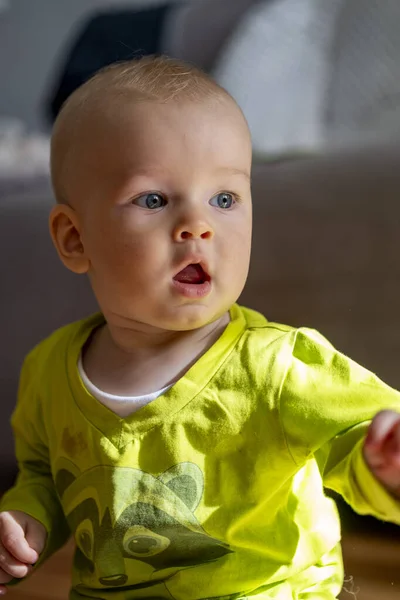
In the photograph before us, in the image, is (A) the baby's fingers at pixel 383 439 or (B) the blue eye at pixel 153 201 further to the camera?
(B) the blue eye at pixel 153 201

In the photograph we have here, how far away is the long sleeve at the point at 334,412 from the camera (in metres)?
0.52

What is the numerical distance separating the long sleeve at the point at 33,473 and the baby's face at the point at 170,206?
194 millimetres

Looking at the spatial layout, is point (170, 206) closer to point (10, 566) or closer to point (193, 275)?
point (193, 275)

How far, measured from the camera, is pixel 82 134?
2.04ft

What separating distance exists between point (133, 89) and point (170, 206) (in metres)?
0.10

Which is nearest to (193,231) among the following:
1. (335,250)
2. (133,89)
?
(133,89)

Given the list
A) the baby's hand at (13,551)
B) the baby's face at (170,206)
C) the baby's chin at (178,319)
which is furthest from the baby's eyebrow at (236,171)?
the baby's hand at (13,551)

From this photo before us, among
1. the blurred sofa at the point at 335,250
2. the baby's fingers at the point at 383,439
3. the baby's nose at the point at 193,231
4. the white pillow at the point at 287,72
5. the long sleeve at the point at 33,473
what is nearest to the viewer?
the baby's fingers at the point at 383,439

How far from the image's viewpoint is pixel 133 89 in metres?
0.61

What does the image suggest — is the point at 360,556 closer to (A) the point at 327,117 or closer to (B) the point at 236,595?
(B) the point at 236,595

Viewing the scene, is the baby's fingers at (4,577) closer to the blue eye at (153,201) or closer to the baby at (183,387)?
the baby at (183,387)

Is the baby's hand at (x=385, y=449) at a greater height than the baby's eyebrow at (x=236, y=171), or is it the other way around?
the baby's eyebrow at (x=236, y=171)

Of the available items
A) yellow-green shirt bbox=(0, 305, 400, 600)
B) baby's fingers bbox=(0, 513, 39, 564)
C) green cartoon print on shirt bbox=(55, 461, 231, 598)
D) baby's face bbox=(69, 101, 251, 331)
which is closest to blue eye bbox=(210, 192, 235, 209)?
baby's face bbox=(69, 101, 251, 331)

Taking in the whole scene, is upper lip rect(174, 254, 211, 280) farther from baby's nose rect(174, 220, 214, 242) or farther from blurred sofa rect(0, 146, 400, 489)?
blurred sofa rect(0, 146, 400, 489)
